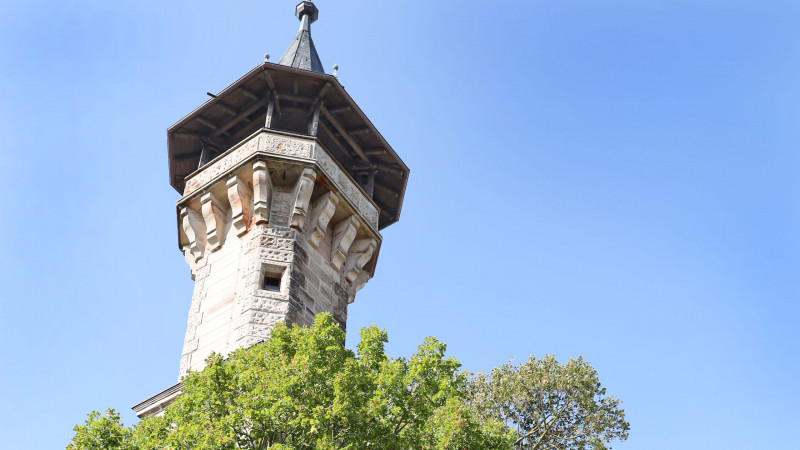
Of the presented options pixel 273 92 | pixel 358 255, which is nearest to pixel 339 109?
pixel 273 92

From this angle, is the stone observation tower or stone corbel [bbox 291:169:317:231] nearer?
the stone observation tower

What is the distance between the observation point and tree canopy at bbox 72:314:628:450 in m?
11.2

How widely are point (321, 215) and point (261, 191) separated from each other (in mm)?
1350

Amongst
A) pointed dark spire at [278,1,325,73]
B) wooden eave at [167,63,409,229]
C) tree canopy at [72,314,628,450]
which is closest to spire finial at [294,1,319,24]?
pointed dark spire at [278,1,325,73]

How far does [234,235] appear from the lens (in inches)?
695

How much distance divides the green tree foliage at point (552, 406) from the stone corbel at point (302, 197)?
7138 mm

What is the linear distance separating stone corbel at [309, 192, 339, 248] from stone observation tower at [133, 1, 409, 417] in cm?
3

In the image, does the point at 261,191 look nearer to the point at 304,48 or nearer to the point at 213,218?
the point at 213,218

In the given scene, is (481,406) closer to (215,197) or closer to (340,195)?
(340,195)

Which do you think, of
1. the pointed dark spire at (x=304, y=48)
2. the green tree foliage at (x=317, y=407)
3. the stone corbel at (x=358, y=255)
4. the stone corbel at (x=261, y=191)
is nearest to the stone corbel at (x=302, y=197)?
the stone corbel at (x=261, y=191)

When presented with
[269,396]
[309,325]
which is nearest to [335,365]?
[269,396]

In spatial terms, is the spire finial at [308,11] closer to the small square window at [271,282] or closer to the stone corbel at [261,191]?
the stone corbel at [261,191]

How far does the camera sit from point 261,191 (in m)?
17.5

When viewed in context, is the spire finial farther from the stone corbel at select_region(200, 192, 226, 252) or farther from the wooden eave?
the stone corbel at select_region(200, 192, 226, 252)
